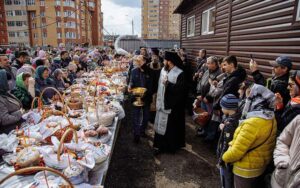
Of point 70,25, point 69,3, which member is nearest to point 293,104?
point 70,25

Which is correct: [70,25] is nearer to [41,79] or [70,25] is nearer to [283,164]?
[41,79]

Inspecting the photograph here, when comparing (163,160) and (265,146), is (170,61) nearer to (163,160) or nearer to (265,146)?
(163,160)

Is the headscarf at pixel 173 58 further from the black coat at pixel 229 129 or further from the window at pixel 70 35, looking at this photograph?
the window at pixel 70 35

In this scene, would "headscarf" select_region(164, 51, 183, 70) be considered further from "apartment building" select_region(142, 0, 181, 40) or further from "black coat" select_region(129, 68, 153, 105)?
"apartment building" select_region(142, 0, 181, 40)

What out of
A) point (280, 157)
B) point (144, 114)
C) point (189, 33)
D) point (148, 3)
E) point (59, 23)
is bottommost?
point (144, 114)

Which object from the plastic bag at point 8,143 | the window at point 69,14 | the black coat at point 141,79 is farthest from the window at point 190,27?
the window at point 69,14

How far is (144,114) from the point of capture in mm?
5125

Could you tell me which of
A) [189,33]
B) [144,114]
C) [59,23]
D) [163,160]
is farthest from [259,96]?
[59,23]

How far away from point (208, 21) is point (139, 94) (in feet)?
17.6

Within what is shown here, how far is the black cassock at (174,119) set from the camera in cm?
423

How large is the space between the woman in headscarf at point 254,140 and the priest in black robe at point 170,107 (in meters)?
1.88

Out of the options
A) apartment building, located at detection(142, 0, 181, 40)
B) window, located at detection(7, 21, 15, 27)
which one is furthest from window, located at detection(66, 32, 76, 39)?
apartment building, located at detection(142, 0, 181, 40)

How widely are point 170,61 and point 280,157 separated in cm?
267

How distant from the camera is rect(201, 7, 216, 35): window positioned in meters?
8.17
